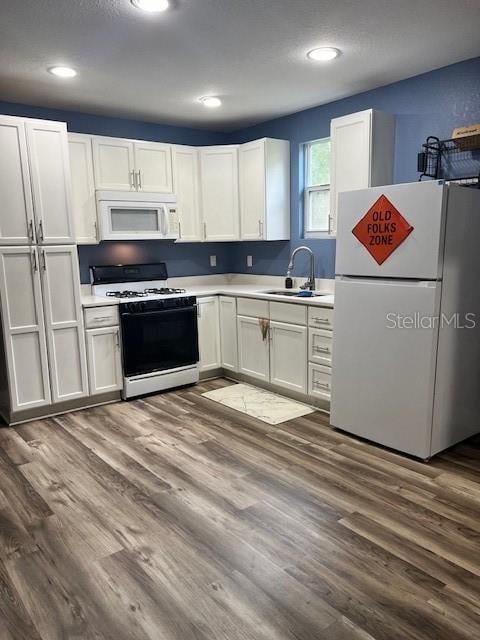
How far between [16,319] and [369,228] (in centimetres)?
252

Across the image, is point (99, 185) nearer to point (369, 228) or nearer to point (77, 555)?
point (369, 228)

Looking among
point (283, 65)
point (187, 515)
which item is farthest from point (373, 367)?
point (283, 65)

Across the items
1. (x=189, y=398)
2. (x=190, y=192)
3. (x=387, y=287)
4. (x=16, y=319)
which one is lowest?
(x=189, y=398)

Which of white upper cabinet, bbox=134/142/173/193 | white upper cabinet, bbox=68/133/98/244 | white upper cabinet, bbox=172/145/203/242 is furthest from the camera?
white upper cabinet, bbox=172/145/203/242

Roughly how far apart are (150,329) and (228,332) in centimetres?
79

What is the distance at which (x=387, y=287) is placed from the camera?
2.86 metres

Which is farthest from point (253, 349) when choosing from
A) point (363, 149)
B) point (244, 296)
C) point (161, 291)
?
point (363, 149)

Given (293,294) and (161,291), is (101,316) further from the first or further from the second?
(293,294)

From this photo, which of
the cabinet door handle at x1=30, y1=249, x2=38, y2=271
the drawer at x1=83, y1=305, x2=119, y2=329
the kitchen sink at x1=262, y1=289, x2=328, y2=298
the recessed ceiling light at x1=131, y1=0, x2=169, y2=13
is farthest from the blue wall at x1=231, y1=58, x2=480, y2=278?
→ the cabinet door handle at x1=30, y1=249, x2=38, y2=271

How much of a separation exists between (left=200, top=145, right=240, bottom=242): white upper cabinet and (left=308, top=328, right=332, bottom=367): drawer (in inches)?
61.1

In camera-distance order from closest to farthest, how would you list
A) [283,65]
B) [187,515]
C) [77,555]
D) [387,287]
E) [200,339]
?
[77,555] → [187,515] → [387,287] → [283,65] → [200,339]

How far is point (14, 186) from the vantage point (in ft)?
10.8

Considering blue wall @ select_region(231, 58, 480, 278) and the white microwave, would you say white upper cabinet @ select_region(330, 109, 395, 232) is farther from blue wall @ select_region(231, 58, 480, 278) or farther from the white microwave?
the white microwave

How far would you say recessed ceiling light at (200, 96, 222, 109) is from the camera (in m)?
3.85
